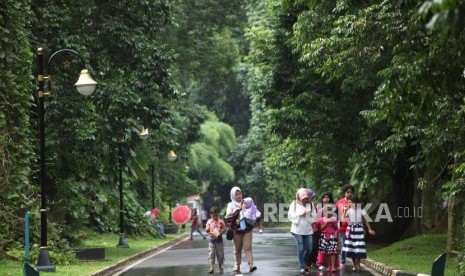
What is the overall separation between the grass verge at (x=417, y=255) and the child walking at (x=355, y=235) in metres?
0.71

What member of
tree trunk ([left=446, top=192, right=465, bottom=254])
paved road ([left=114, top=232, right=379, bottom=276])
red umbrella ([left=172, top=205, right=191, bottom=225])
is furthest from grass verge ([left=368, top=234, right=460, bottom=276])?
red umbrella ([left=172, top=205, right=191, bottom=225])

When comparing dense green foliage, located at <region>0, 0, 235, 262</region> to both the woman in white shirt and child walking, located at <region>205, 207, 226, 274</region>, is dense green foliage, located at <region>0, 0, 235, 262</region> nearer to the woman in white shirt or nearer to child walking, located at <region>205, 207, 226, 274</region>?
child walking, located at <region>205, 207, 226, 274</region>

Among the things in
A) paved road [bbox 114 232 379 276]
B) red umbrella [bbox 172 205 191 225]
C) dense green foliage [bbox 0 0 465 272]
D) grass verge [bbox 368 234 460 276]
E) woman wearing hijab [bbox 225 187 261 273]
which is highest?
dense green foliage [bbox 0 0 465 272]

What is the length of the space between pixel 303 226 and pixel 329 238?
0.86m

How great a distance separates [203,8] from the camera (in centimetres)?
3766

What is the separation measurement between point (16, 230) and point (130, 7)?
7.49 meters

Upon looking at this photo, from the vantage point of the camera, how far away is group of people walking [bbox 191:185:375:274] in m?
17.9

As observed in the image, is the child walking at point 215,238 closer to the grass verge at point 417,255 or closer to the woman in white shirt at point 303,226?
the woman in white shirt at point 303,226

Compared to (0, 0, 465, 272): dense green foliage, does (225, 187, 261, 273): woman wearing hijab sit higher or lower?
lower

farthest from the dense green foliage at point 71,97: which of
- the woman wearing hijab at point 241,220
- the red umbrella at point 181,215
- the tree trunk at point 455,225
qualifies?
the red umbrella at point 181,215

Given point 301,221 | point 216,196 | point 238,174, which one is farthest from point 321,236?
point 216,196

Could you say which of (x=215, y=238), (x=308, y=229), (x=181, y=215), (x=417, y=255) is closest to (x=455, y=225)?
(x=417, y=255)

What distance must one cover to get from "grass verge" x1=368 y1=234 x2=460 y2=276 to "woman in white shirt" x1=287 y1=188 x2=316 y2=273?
192 cm

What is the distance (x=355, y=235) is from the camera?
757 inches
